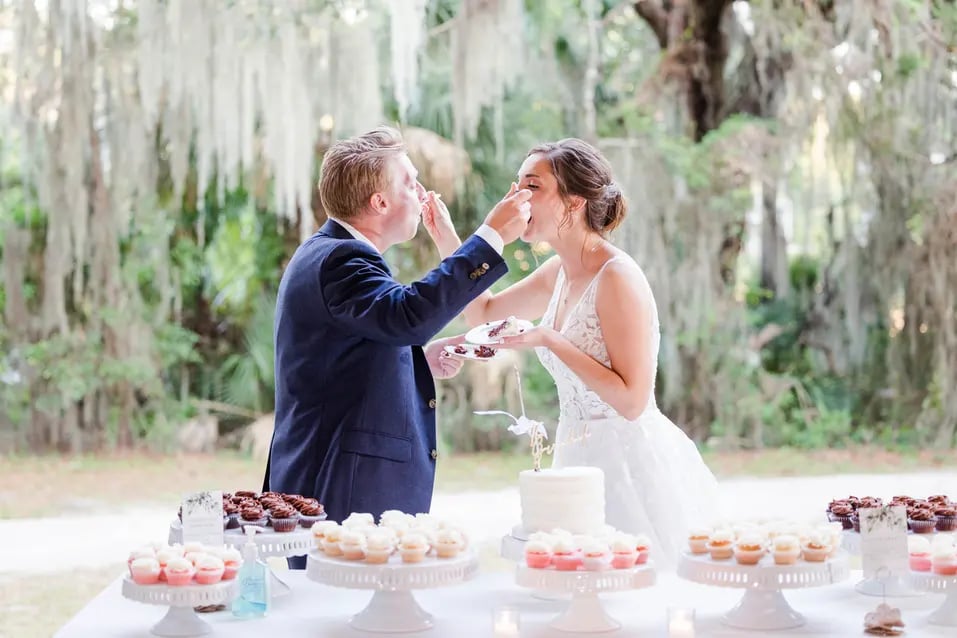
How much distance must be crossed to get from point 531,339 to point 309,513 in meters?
0.58

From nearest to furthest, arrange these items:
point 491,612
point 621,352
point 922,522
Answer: point 491,612 < point 922,522 < point 621,352

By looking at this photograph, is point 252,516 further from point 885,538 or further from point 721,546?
point 885,538

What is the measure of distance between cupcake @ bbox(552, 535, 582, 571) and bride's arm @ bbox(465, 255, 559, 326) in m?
1.26

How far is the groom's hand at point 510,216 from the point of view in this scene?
2.47 m

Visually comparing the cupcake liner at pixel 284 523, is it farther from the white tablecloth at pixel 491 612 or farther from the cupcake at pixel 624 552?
the cupcake at pixel 624 552

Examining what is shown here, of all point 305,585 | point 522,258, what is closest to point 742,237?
point 522,258

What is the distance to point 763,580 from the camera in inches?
76.9

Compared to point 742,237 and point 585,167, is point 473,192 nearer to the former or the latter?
point 742,237

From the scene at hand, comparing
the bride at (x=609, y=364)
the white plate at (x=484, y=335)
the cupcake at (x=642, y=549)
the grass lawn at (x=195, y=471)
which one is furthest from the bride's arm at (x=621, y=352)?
the grass lawn at (x=195, y=471)

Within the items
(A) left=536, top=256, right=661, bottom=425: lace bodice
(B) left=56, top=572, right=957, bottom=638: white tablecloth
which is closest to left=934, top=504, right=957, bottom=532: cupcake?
(B) left=56, top=572, right=957, bottom=638: white tablecloth

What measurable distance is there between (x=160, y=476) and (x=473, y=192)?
330cm

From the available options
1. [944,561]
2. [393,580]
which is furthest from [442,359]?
[944,561]

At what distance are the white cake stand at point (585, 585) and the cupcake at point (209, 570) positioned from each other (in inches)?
19.1

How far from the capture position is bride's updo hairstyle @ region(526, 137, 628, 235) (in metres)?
2.79
